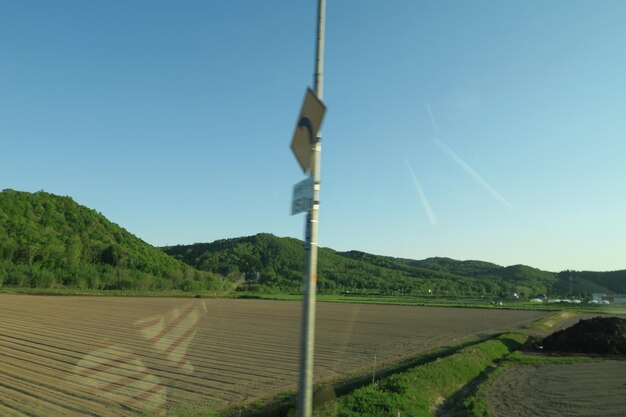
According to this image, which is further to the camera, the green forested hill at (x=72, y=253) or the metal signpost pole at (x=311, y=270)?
the green forested hill at (x=72, y=253)

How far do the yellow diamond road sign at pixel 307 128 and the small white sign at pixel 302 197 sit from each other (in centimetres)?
19

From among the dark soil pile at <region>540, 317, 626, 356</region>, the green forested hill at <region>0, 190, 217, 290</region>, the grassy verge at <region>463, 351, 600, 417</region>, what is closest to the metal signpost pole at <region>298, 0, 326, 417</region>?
the grassy verge at <region>463, 351, 600, 417</region>

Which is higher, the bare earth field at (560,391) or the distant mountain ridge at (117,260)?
the distant mountain ridge at (117,260)

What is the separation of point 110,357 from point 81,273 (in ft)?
317

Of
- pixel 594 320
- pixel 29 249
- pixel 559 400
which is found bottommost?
pixel 559 400

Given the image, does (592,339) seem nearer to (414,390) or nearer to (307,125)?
(414,390)

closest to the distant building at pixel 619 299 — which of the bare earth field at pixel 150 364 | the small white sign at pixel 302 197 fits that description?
the bare earth field at pixel 150 364

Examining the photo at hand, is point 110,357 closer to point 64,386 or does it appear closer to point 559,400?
point 64,386

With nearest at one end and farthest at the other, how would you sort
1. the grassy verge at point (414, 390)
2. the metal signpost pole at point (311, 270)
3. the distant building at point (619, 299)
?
the metal signpost pole at point (311, 270) → the grassy verge at point (414, 390) → the distant building at point (619, 299)

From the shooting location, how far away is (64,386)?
44.5ft

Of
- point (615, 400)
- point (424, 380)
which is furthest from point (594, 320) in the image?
point (424, 380)

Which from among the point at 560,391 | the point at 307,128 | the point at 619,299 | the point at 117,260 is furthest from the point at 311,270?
the point at 619,299

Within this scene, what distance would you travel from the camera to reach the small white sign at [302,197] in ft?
19.2

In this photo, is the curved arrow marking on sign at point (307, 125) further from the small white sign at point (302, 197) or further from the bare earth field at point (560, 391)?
the bare earth field at point (560, 391)
